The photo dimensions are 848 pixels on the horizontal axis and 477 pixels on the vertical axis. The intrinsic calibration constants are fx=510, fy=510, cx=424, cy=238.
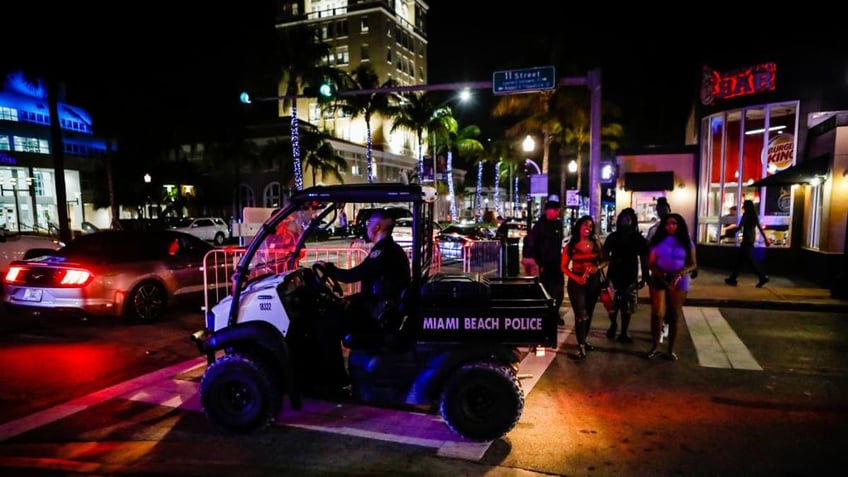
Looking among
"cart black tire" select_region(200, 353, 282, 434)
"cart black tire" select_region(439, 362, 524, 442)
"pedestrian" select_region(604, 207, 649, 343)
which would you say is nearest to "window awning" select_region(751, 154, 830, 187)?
"pedestrian" select_region(604, 207, 649, 343)

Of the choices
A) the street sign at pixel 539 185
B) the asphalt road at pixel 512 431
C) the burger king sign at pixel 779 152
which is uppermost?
the burger king sign at pixel 779 152

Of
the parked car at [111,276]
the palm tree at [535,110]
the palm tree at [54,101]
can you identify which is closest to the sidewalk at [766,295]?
the parked car at [111,276]

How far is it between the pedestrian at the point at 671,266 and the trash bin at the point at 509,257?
14.7ft

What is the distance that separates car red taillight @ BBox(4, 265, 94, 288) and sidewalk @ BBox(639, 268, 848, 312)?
10111 mm

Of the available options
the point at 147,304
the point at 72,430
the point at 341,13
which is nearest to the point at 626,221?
the point at 72,430

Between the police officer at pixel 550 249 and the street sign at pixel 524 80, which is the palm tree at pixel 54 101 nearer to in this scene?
the street sign at pixel 524 80

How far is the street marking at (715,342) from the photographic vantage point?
639cm

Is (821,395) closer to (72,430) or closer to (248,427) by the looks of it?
(248,427)

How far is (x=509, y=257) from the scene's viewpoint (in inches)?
447

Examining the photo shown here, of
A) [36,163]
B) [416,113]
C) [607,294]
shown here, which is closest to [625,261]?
[607,294]

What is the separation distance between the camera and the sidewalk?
32.1ft

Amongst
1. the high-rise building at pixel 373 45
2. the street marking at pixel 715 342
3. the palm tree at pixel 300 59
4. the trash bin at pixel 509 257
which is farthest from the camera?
the high-rise building at pixel 373 45

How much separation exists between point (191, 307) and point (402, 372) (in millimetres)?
7189

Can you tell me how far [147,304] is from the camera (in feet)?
27.9
